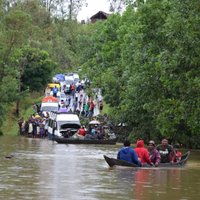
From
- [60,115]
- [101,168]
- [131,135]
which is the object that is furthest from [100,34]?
[101,168]

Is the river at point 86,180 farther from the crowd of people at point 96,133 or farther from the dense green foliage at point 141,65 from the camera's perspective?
the crowd of people at point 96,133

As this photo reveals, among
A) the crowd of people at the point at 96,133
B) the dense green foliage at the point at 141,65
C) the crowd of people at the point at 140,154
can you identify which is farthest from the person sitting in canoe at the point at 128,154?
the crowd of people at the point at 96,133

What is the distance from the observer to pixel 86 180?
26.6m

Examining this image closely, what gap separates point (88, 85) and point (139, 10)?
1154 inches

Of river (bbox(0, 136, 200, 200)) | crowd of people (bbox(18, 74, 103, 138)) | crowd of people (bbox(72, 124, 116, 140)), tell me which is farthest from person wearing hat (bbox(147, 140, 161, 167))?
crowd of people (bbox(18, 74, 103, 138))

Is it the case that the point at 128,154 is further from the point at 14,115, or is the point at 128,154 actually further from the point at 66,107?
the point at 14,115

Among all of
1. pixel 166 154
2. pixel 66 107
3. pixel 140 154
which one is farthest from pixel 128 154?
pixel 66 107

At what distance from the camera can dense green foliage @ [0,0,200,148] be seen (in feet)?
125

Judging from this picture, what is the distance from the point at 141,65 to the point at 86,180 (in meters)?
21.2

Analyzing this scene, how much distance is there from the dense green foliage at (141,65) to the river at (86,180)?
15.3ft

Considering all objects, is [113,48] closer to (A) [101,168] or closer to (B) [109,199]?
(A) [101,168]

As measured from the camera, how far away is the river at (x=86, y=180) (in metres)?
22.3

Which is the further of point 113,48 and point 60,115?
point 113,48

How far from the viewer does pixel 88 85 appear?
7425 cm
